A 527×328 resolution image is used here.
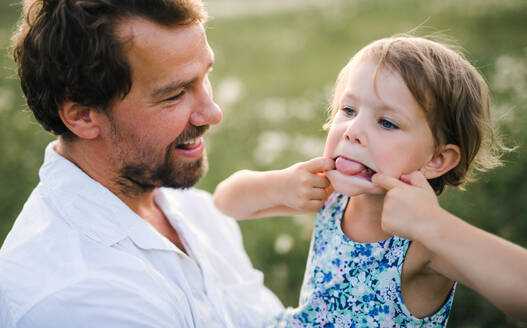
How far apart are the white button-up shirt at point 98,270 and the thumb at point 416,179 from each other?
1.26 metres

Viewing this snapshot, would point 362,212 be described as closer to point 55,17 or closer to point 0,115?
point 55,17

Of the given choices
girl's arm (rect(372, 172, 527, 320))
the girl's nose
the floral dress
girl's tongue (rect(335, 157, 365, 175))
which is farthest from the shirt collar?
girl's arm (rect(372, 172, 527, 320))

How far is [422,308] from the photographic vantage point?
80.8 inches

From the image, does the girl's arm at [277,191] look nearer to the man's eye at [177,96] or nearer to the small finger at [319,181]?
the small finger at [319,181]

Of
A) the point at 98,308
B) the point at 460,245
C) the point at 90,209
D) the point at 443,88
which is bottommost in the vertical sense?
the point at 98,308

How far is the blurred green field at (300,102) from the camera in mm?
3793

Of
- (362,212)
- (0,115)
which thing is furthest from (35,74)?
(0,115)

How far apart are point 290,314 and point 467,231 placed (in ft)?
3.91

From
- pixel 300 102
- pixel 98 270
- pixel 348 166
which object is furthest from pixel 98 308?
pixel 300 102

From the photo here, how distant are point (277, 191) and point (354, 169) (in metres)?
0.55

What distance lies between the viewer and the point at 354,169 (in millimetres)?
1993

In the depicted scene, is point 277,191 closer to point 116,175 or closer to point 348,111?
point 348,111

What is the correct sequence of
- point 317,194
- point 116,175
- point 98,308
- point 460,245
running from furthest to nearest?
point 116,175, point 317,194, point 98,308, point 460,245

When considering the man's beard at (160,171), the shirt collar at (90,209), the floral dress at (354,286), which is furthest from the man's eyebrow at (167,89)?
the floral dress at (354,286)
